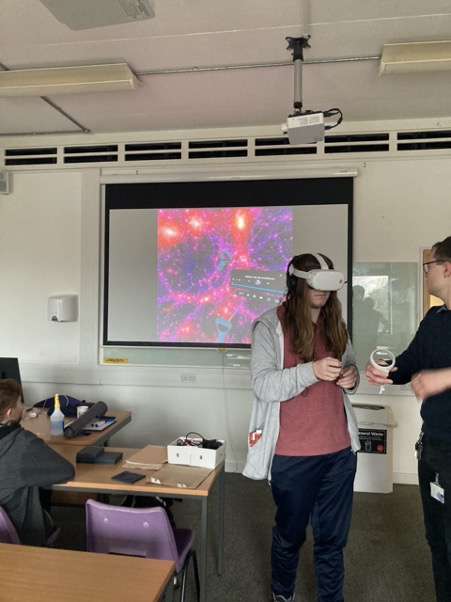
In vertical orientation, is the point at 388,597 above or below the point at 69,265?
below

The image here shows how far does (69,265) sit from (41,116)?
1.34m

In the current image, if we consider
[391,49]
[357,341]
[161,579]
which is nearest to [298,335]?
[161,579]

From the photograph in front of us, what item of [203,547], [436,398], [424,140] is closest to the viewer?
[436,398]

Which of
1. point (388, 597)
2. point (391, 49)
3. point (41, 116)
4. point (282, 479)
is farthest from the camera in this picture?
point (41, 116)

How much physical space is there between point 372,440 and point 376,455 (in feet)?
0.41

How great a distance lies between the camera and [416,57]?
110 inches

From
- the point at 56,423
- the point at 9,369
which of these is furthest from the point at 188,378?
the point at 9,369

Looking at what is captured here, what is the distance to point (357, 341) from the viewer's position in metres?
4.05

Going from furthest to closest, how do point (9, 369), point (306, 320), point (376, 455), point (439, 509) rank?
point (376, 455)
point (9, 369)
point (306, 320)
point (439, 509)

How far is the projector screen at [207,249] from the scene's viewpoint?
13.4ft

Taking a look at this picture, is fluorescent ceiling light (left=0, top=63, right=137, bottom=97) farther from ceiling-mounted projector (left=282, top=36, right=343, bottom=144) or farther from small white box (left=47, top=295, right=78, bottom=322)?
small white box (left=47, top=295, right=78, bottom=322)

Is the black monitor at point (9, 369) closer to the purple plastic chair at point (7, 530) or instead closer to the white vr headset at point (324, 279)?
the purple plastic chair at point (7, 530)

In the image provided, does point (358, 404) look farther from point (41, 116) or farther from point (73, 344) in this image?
point (41, 116)

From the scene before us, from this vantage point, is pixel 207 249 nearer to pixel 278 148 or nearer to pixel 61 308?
pixel 278 148
